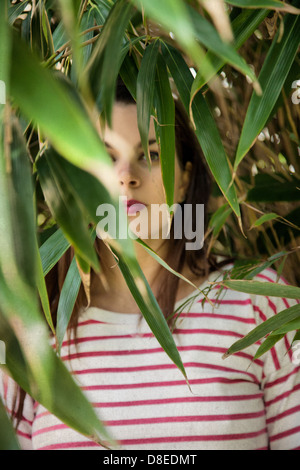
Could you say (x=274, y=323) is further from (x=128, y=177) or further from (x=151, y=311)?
(x=128, y=177)

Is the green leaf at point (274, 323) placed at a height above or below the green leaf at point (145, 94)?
below

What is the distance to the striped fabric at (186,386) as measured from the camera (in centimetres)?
92

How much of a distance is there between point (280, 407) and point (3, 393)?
1.41 ft

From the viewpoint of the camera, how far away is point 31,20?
25.1 inches

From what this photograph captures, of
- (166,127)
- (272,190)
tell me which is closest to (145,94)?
(166,127)

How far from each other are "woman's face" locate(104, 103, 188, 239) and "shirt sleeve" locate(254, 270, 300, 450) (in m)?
0.23

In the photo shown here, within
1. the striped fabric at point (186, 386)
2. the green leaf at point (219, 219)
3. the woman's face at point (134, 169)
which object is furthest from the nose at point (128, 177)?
the striped fabric at point (186, 386)

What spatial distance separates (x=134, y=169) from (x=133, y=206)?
0.17 feet

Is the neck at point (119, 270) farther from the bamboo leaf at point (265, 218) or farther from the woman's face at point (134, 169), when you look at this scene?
the bamboo leaf at point (265, 218)

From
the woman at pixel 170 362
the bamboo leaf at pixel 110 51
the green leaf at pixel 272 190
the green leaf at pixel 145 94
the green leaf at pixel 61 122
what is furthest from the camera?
the green leaf at pixel 272 190

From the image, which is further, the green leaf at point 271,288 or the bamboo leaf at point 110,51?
the green leaf at point 271,288

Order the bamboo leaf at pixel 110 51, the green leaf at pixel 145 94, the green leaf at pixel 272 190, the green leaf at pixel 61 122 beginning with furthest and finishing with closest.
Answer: the green leaf at pixel 272 190 < the green leaf at pixel 145 94 < the bamboo leaf at pixel 110 51 < the green leaf at pixel 61 122

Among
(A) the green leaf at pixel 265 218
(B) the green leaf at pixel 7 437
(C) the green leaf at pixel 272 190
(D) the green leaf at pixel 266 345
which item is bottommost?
(B) the green leaf at pixel 7 437
